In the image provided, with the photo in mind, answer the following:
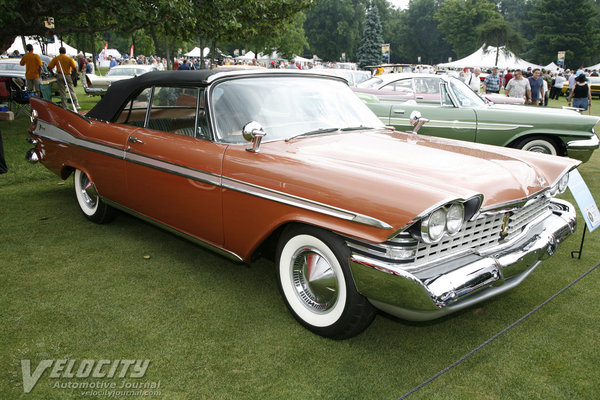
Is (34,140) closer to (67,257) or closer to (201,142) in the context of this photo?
(67,257)

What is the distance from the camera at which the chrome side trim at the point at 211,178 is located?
2.50 meters

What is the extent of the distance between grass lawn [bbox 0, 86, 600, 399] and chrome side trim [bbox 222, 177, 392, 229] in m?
0.82

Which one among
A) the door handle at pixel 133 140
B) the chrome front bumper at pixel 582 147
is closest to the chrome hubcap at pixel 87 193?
the door handle at pixel 133 140

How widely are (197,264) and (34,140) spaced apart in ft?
9.04

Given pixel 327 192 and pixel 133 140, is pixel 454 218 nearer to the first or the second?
pixel 327 192

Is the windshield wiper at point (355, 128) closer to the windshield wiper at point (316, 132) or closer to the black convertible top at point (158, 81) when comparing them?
the windshield wiper at point (316, 132)

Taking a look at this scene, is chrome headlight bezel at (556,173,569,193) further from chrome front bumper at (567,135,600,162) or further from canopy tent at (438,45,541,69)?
canopy tent at (438,45,541,69)

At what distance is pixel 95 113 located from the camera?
4535 millimetres

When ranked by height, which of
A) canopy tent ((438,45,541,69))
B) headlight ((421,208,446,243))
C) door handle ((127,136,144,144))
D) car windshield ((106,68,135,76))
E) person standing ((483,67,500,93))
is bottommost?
headlight ((421,208,446,243))

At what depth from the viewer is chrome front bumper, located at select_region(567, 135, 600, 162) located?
6797 millimetres

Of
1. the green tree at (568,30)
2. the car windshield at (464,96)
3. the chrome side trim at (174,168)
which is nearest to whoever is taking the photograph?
the chrome side trim at (174,168)

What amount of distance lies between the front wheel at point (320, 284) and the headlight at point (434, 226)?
0.44 meters

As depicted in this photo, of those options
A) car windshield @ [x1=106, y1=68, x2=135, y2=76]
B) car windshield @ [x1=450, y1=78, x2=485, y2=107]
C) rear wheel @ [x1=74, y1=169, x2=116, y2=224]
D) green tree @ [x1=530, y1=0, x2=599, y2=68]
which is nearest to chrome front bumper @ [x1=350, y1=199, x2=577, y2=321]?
rear wheel @ [x1=74, y1=169, x2=116, y2=224]

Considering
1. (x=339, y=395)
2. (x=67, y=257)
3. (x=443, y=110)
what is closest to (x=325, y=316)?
(x=339, y=395)
